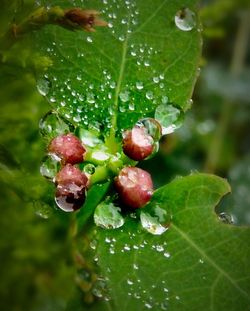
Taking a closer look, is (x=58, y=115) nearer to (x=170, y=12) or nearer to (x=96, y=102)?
(x=96, y=102)

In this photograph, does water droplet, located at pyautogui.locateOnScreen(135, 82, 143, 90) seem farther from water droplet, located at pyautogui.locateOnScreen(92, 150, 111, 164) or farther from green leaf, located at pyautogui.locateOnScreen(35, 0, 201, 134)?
water droplet, located at pyautogui.locateOnScreen(92, 150, 111, 164)

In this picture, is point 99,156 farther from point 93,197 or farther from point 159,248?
point 159,248

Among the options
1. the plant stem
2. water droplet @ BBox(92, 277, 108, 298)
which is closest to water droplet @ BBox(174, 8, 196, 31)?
water droplet @ BBox(92, 277, 108, 298)

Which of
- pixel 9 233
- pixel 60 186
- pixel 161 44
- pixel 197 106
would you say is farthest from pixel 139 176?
pixel 197 106

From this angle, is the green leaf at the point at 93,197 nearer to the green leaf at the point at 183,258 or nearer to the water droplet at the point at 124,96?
the green leaf at the point at 183,258

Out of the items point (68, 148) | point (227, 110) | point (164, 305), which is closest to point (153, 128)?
point (68, 148)
